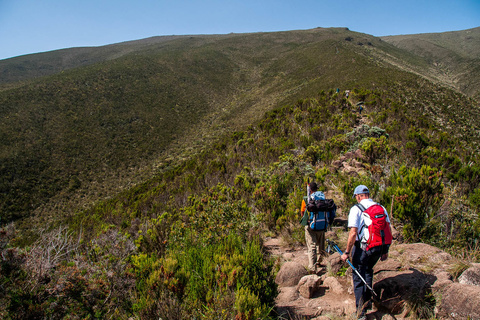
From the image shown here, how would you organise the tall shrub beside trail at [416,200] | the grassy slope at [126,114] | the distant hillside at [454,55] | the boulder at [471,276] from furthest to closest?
the distant hillside at [454,55] < the grassy slope at [126,114] < the tall shrub beside trail at [416,200] < the boulder at [471,276]

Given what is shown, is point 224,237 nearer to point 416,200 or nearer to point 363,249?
point 363,249

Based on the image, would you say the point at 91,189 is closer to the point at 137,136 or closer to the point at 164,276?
the point at 137,136

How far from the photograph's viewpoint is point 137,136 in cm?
2780

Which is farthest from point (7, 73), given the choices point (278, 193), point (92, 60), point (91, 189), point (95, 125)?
point (278, 193)

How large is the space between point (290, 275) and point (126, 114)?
33.1 metres

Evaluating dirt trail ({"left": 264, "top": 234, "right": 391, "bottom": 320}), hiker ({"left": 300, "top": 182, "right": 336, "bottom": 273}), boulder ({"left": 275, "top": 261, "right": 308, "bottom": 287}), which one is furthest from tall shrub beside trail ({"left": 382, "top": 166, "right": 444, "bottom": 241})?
boulder ({"left": 275, "top": 261, "right": 308, "bottom": 287})

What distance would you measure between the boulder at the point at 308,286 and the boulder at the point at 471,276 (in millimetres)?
1398

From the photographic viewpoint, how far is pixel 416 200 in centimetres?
391

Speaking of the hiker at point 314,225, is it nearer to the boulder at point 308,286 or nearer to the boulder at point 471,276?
the boulder at point 308,286

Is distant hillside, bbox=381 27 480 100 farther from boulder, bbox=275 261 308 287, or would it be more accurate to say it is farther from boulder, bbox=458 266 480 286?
boulder, bbox=275 261 308 287

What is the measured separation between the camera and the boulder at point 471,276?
2.26 metres

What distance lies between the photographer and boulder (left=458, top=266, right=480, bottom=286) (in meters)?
2.26

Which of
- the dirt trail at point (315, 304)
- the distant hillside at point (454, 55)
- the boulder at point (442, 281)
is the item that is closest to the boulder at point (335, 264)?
the dirt trail at point (315, 304)

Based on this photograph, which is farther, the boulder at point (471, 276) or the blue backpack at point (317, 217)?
the blue backpack at point (317, 217)
